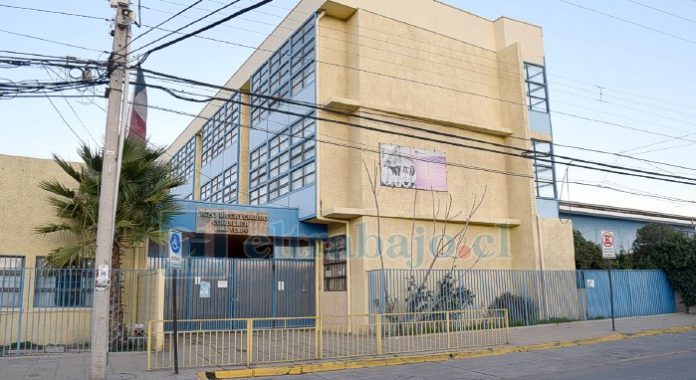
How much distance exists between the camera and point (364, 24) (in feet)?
69.1

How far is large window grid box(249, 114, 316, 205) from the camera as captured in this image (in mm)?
21031

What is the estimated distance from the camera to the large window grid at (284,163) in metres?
21.0

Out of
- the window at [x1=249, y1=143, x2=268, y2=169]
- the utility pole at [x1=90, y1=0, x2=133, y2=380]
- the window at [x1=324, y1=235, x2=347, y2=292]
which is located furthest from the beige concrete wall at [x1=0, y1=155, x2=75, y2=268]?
the window at [x1=249, y1=143, x2=268, y2=169]

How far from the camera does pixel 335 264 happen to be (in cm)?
2072

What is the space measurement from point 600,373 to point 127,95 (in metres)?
10.5

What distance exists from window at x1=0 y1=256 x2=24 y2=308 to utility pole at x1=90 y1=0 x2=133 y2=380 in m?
4.63

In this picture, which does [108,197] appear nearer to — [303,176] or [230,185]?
[303,176]

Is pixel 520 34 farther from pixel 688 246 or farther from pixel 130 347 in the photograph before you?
pixel 130 347

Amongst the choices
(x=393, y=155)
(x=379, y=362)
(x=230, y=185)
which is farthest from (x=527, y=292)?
(x=230, y=185)

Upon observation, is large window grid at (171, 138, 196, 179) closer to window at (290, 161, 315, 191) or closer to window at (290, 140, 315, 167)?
window at (290, 140, 315, 167)

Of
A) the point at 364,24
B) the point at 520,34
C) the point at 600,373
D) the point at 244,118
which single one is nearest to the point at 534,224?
the point at 520,34

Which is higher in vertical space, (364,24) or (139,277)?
(364,24)

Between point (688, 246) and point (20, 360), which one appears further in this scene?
point (688, 246)

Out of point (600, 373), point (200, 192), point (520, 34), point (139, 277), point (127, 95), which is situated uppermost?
point (520, 34)
